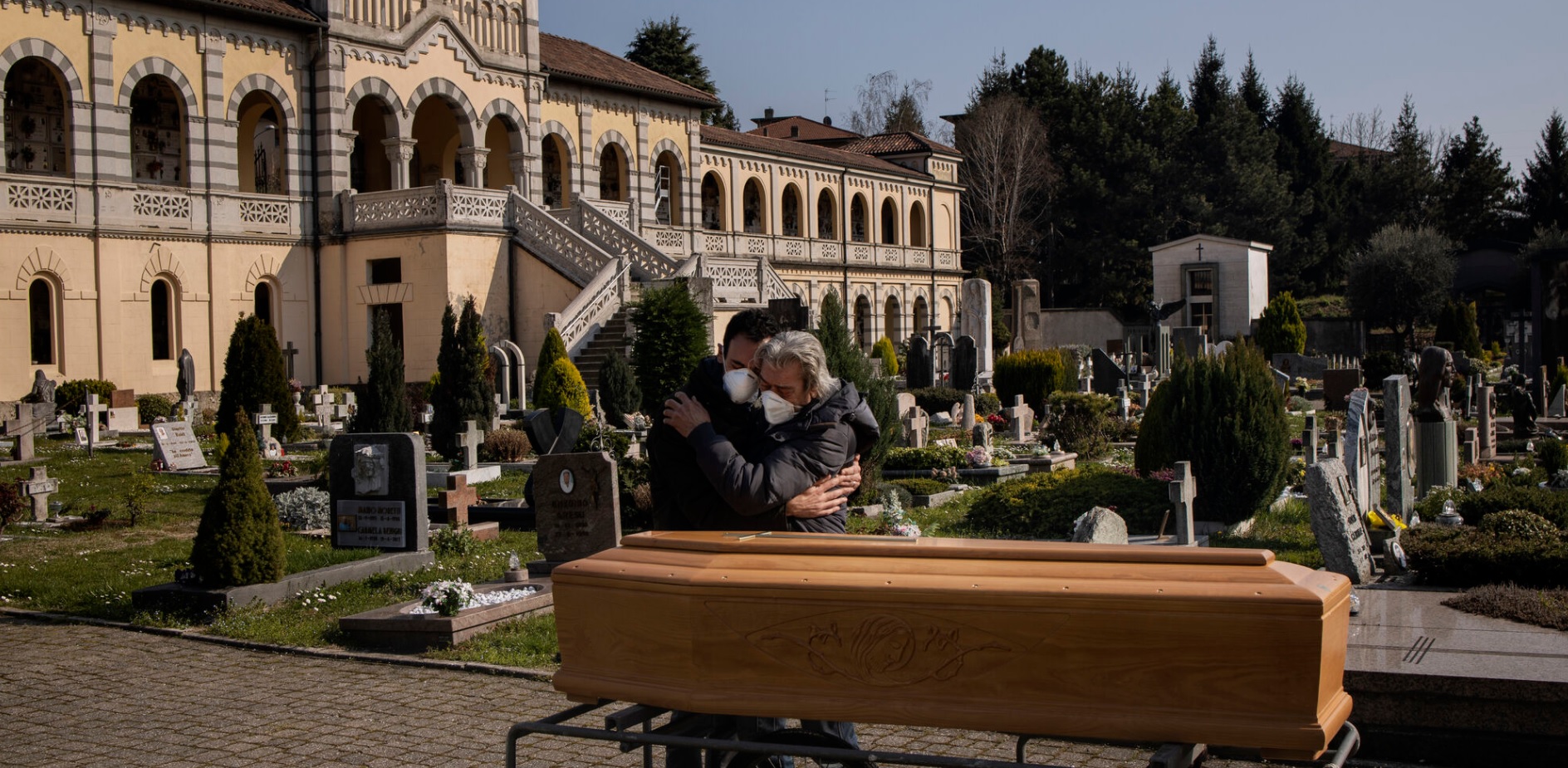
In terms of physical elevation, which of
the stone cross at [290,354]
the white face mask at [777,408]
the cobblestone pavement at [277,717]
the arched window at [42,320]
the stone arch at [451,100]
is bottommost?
the cobblestone pavement at [277,717]

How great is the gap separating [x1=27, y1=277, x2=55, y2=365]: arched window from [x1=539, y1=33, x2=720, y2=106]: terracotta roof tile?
47.2ft

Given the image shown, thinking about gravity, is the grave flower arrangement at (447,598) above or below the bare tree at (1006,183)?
below

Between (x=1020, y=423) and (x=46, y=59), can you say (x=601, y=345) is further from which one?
(x=46, y=59)

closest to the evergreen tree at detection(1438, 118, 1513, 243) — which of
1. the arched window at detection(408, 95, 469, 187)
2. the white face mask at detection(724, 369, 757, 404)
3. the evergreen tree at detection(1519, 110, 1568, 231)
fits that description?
the evergreen tree at detection(1519, 110, 1568, 231)

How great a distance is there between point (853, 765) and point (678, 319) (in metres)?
20.3

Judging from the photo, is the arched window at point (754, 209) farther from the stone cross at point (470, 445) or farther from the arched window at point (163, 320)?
the stone cross at point (470, 445)

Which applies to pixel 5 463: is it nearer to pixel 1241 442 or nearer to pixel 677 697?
pixel 1241 442

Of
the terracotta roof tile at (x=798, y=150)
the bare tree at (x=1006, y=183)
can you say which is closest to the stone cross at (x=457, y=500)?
the terracotta roof tile at (x=798, y=150)

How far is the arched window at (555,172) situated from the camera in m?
38.9

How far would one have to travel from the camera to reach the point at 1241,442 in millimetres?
12586

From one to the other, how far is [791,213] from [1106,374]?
70.0ft

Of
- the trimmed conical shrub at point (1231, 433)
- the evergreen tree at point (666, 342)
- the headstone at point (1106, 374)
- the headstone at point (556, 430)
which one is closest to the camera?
the trimmed conical shrub at point (1231, 433)

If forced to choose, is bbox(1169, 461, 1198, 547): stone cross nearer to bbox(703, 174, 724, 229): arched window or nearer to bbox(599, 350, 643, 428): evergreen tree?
bbox(599, 350, 643, 428): evergreen tree

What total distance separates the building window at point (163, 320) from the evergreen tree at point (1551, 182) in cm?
6225
